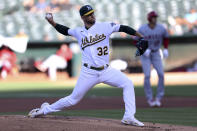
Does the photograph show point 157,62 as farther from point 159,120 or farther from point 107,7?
point 107,7

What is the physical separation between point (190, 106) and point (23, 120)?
5.17 metres

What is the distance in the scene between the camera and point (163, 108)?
10.9 metres

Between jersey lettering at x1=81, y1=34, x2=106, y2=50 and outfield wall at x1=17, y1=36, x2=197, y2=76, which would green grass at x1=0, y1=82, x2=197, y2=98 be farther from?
outfield wall at x1=17, y1=36, x2=197, y2=76

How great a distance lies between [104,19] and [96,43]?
23652mm

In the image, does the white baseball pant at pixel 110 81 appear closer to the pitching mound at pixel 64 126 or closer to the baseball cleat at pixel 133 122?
the baseball cleat at pixel 133 122

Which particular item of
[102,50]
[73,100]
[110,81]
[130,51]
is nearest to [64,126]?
[73,100]

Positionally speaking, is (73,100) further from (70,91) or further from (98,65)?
(70,91)

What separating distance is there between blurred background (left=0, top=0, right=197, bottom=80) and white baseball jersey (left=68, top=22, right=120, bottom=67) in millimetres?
20886

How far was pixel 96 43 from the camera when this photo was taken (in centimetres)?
695

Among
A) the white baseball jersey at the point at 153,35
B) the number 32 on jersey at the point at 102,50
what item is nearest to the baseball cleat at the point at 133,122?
the number 32 on jersey at the point at 102,50

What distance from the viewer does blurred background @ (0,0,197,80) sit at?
2884 cm

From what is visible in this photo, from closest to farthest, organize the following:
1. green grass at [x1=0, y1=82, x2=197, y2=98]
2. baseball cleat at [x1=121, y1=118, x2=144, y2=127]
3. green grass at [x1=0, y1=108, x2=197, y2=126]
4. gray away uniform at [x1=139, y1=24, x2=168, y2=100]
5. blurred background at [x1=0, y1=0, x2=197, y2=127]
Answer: baseball cleat at [x1=121, y1=118, x2=144, y2=127], green grass at [x1=0, y1=108, x2=197, y2=126], gray away uniform at [x1=139, y1=24, x2=168, y2=100], green grass at [x1=0, y1=82, x2=197, y2=98], blurred background at [x1=0, y1=0, x2=197, y2=127]

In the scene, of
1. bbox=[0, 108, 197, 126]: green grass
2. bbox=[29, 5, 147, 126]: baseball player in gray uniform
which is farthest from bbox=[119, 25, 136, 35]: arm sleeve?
bbox=[0, 108, 197, 126]: green grass

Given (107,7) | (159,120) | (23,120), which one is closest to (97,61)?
(23,120)
